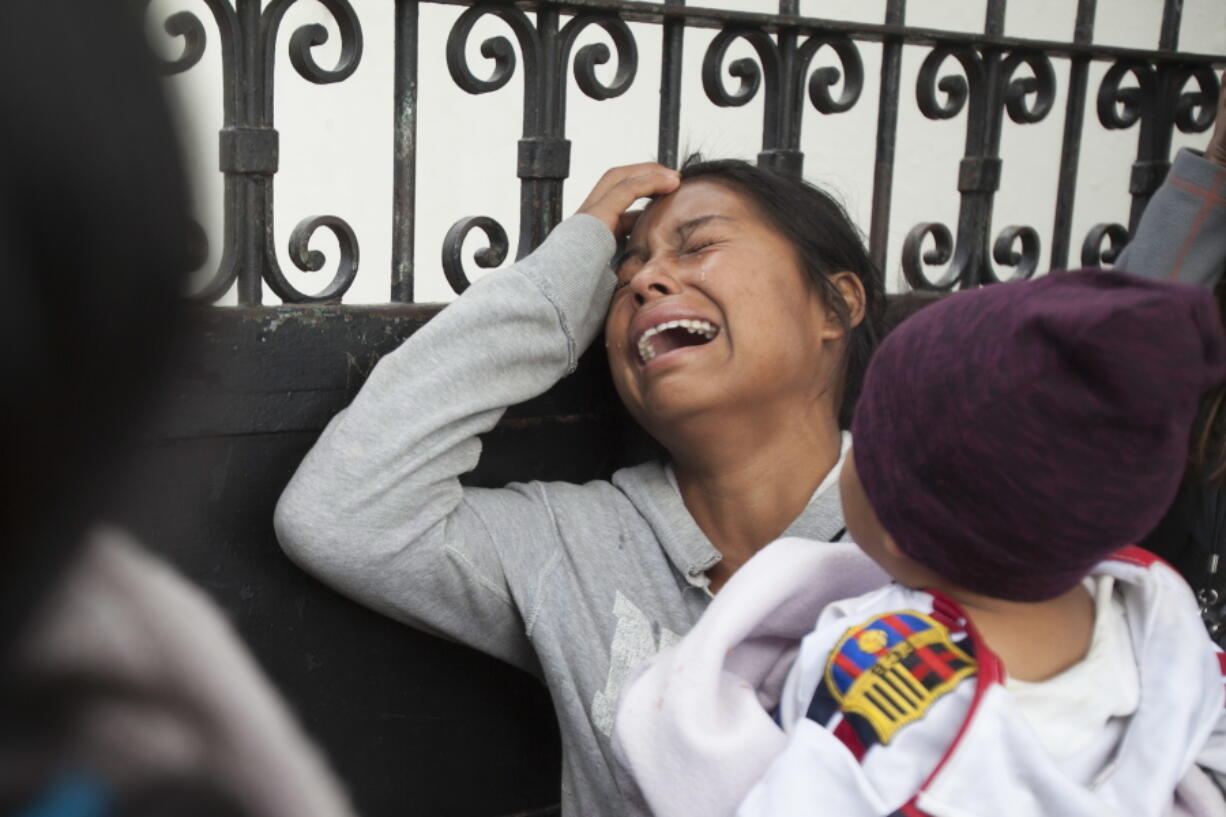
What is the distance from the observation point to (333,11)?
1.61 m

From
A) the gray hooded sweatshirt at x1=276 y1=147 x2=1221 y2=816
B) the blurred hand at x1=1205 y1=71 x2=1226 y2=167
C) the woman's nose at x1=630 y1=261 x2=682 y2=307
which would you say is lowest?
the gray hooded sweatshirt at x1=276 y1=147 x2=1221 y2=816

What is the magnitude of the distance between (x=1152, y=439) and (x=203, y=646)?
0.79m

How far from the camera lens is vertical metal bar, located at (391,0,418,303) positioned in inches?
66.4

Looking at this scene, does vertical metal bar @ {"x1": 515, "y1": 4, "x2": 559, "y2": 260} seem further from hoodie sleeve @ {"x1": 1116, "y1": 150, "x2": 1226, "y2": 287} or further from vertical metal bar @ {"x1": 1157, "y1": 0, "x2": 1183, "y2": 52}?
vertical metal bar @ {"x1": 1157, "y1": 0, "x2": 1183, "y2": 52}

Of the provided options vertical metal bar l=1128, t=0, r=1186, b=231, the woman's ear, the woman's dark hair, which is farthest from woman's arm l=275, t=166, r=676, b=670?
vertical metal bar l=1128, t=0, r=1186, b=231

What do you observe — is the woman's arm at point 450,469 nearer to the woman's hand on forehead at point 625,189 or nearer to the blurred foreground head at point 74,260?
the woman's hand on forehead at point 625,189

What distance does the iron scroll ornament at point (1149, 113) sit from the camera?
2.18m

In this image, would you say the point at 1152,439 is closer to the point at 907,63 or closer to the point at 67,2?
the point at 67,2

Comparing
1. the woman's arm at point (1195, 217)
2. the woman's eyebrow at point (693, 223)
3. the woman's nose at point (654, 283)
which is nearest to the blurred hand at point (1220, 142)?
the woman's arm at point (1195, 217)

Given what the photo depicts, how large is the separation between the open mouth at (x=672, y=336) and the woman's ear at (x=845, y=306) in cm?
21

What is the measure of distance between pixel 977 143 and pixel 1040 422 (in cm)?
121

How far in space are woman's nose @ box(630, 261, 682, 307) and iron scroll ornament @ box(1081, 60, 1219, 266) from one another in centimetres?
80

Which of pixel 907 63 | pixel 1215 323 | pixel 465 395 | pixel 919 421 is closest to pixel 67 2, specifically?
pixel 919 421

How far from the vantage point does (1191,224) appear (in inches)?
76.6
